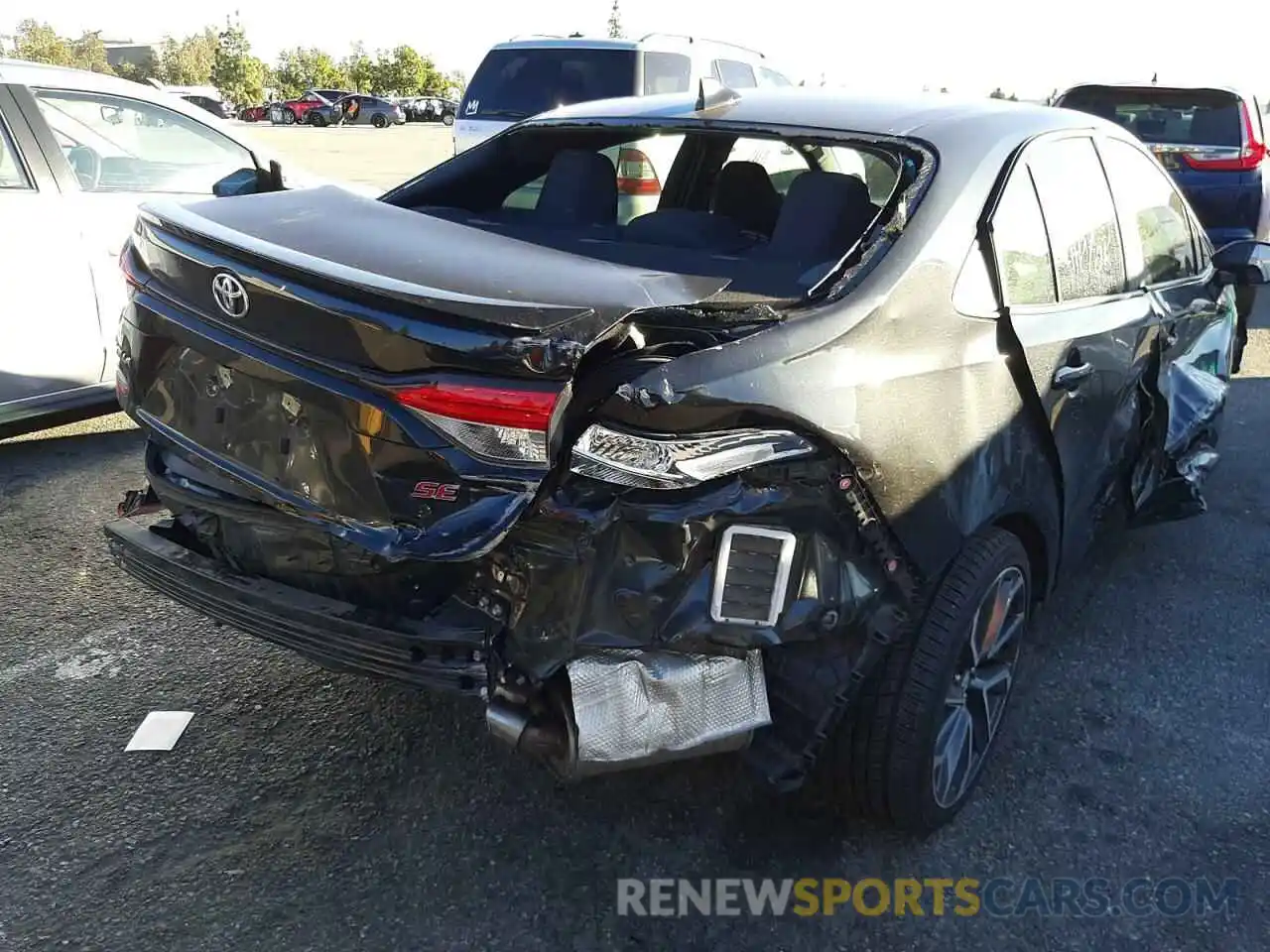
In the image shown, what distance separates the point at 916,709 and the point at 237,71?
7614 centimetres

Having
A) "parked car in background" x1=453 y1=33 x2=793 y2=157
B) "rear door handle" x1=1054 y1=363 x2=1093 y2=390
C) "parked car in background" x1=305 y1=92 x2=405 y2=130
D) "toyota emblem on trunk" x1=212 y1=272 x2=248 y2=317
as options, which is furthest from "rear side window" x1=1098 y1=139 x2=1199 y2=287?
"parked car in background" x1=305 y1=92 x2=405 y2=130

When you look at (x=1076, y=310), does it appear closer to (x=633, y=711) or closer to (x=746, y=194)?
(x=746, y=194)

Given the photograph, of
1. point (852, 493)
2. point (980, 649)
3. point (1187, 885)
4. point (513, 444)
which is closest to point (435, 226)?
point (513, 444)

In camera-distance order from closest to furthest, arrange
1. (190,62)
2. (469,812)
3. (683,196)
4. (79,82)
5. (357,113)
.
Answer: (469,812) < (683,196) < (79,82) < (357,113) < (190,62)

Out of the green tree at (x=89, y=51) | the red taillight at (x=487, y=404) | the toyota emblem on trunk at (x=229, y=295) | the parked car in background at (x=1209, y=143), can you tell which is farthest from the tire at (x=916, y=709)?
the green tree at (x=89, y=51)

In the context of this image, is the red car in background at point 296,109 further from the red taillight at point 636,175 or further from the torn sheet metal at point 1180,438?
the torn sheet metal at point 1180,438

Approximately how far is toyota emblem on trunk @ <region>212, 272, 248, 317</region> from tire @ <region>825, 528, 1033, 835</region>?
1.57 m

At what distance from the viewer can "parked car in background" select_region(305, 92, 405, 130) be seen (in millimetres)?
45562

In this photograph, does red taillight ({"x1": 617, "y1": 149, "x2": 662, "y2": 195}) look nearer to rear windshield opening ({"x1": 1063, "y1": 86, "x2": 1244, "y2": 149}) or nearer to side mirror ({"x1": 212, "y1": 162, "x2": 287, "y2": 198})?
side mirror ({"x1": 212, "y1": 162, "x2": 287, "y2": 198})

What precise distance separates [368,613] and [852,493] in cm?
103

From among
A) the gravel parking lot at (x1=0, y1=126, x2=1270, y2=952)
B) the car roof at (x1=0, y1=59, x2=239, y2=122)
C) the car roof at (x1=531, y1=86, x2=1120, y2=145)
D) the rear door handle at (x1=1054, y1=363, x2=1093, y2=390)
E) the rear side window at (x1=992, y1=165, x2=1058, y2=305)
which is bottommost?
the gravel parking lot at (x1=0, y1=126, x2=1270, y2=952)

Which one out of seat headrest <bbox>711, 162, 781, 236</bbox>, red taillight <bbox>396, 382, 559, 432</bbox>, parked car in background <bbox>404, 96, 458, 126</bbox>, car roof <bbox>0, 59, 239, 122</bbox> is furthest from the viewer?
parked car in background <bbox>404, 96, 458, 126</bbox>

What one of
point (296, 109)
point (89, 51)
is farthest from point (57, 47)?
point (296, 109)

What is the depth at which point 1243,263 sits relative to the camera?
161 inches
